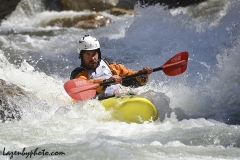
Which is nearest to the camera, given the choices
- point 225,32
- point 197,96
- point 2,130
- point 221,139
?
point 221,139

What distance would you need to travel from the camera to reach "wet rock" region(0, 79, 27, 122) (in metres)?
6.23

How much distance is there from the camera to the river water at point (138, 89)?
5.08 metres

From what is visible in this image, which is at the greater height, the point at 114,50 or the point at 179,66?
the point at 179,66

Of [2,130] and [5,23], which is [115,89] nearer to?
[2,130]

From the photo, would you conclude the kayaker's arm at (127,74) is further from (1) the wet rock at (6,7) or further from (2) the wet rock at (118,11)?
(1) the wet rock at (6,7)

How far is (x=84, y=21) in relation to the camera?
13164 millimetres

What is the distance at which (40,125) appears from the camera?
5902mm

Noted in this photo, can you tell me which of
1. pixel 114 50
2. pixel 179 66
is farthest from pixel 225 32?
pixel 179 66

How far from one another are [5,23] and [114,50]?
398 centimetres

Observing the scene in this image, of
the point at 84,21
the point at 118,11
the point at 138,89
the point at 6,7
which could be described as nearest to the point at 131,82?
the point at 138,89

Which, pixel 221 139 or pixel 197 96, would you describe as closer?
pixel 221 139

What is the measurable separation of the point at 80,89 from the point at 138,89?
5.01 ft

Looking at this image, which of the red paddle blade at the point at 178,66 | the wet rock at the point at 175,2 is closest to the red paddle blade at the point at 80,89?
the red paddle blade at the point at 178,66

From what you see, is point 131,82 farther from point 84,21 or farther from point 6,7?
point 6,7
